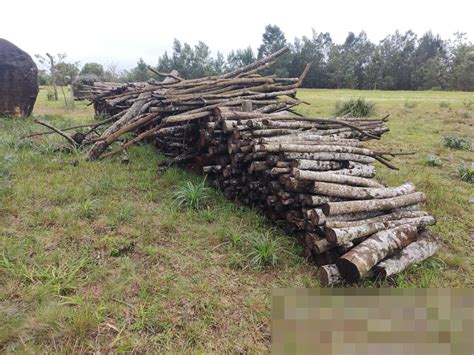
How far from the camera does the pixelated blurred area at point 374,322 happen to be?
2.09 m

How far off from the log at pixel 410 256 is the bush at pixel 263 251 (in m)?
0.97

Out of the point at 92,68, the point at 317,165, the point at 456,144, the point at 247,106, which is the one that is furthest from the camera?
the point at 92,68

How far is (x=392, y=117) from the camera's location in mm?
12609

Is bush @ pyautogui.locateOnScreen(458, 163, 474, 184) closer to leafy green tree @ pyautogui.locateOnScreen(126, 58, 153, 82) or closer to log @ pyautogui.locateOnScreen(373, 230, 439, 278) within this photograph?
log @ pyautogui.locateOnScreen(373, 230, 439, 278)

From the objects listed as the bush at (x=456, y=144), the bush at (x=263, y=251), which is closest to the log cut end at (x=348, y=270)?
the bush at (x=263, y=251)

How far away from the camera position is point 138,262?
3084 millimetres

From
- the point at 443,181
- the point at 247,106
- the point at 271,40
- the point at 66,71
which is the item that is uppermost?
the point at 271,40

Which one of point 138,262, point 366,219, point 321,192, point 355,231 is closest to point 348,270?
point 355,231

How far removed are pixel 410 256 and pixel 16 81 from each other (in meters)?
10.8

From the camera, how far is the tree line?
3469cm

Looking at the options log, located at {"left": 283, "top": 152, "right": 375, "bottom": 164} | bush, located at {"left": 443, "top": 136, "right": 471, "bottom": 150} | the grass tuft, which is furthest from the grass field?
bush, located at {"left": 443, "top": 136, "right": 471, "bottom": 150}

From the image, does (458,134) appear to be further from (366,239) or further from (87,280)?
(87,280)

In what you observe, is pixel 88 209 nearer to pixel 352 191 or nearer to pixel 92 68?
pixel 352 191

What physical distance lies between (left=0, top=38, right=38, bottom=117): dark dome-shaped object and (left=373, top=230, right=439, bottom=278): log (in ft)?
34.4
